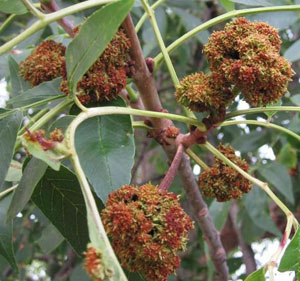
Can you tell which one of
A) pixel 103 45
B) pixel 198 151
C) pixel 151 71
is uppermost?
pixel 103 45

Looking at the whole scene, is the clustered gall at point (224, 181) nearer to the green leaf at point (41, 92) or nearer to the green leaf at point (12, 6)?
the green leaf at point (41, 92)

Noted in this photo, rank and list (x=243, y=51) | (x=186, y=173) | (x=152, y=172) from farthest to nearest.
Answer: (x=152, y=172) < (x=186, y=173) < (x=243, y=51)

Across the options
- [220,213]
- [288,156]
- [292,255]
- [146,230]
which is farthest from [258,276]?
Answer: [288,156]

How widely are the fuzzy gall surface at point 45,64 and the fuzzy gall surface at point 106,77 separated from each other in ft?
0.30

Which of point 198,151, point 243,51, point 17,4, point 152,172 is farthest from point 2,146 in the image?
point 152,172

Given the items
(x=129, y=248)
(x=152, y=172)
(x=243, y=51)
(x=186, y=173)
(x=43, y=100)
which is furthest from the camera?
(x=152, y=172)

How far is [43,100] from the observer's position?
99 cm

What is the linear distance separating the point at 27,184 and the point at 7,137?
147mm

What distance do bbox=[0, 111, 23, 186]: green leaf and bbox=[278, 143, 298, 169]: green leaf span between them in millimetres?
1105

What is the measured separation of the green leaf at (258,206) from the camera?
1685 mm

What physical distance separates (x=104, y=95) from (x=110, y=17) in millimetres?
210

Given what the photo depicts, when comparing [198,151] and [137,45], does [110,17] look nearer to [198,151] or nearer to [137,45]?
[137,45]

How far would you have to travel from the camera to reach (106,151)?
879 mm

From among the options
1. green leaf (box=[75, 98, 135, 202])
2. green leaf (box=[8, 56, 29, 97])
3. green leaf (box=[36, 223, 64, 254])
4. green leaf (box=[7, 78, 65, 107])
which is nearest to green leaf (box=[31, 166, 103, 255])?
green leaf (box=[75, 98, 135, 202])
